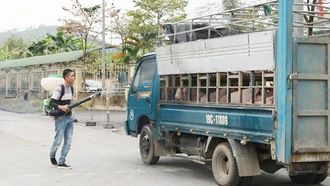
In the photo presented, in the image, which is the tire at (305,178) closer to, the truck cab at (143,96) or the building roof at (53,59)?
the truck cab at (143,96)

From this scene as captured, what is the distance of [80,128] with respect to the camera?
21344mm

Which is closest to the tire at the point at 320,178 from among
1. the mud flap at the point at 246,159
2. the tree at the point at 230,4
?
the mud flap at the point at 246,159

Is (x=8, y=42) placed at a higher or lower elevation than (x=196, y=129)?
higher

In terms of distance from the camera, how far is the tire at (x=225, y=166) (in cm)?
862

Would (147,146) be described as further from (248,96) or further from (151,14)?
(151,14)

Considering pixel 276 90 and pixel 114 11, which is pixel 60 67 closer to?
pixel 114 11

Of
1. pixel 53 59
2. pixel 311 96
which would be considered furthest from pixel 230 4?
pixel 311 96

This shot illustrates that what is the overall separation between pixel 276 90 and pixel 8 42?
96.6m

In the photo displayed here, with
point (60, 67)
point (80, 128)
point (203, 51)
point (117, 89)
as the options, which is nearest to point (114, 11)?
point (60, 67)

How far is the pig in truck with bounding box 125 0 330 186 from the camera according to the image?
7.76 m

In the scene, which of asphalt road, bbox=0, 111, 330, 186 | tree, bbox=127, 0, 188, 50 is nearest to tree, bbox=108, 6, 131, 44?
tree, bbox=127, 0, 188, 50

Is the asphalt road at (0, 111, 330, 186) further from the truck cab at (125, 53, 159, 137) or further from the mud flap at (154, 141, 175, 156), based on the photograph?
the truck cab at (125, 53, 159, 137)

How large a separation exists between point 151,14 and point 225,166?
99.4 ft

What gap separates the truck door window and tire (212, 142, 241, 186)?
2961 mm
